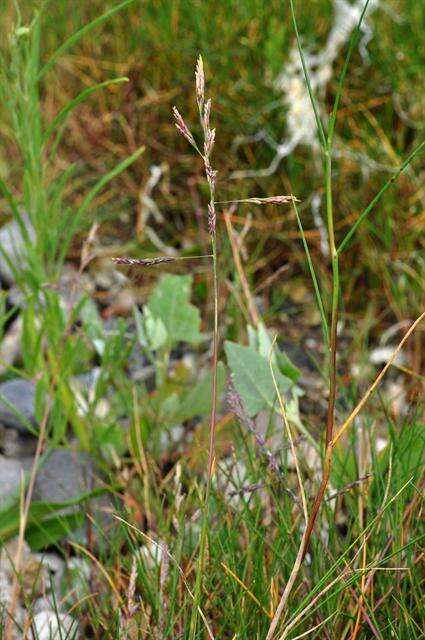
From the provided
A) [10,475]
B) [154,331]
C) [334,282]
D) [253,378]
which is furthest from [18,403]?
[334,282]

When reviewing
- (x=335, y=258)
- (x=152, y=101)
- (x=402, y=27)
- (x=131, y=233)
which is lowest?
(x=335, y=258)

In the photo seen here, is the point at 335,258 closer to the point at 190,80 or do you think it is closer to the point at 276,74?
the point at 276,74

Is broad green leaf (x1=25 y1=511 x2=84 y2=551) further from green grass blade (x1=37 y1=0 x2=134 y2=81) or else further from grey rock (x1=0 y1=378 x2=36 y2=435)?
green grass blade (x1=37 y1=0 x2=134 y2=81)

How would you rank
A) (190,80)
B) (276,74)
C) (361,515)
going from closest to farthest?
(361,515) → (276,74) → (190,80)

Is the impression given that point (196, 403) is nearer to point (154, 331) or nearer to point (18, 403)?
point (154, 331)

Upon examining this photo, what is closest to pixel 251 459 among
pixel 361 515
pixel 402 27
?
pixel 361 515

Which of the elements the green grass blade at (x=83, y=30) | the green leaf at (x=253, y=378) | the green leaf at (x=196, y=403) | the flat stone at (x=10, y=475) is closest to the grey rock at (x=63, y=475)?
the flat stone at (x=10, y=475)
